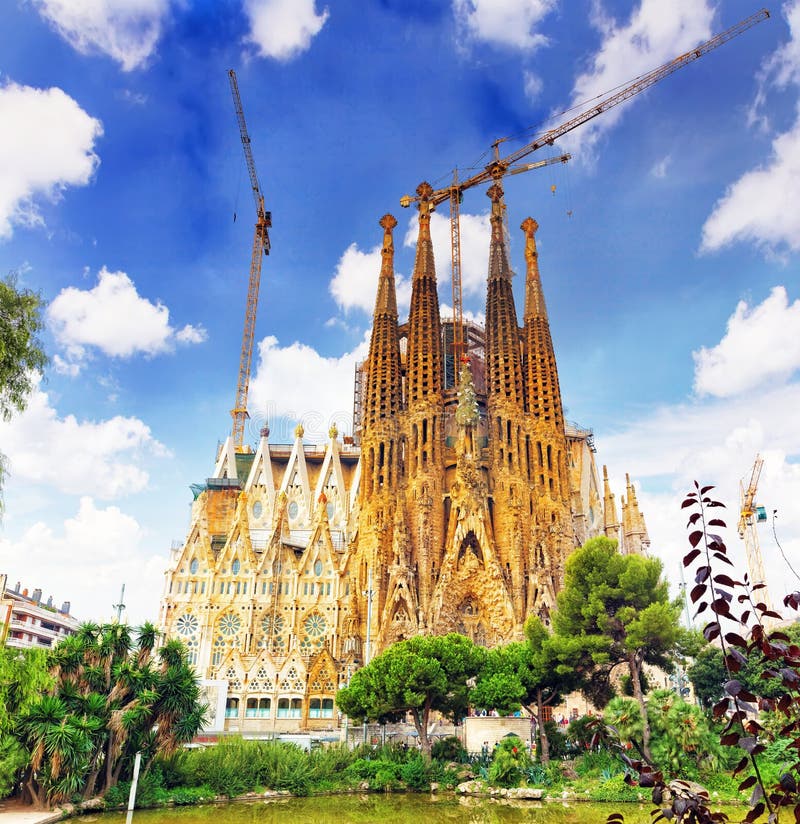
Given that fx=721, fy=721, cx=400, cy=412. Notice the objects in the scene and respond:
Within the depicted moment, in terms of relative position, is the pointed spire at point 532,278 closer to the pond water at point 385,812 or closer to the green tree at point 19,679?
the pond water at point 385,812

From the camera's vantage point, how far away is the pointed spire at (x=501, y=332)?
4828 centimetres

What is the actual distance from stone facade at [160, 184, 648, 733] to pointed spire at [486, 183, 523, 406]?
11 cm

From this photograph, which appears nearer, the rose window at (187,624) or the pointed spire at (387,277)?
the rose window at (187,624)

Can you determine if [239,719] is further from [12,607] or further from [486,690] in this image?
[12,607]

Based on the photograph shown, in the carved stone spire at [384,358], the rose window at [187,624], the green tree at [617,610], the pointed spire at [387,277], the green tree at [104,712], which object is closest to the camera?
the green tree at [104,712]

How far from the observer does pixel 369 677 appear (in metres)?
27.3

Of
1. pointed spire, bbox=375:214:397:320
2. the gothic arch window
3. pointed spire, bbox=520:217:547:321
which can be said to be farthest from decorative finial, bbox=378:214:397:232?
the gothic arch window

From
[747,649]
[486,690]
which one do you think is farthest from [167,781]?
[747,649]

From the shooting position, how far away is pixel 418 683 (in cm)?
2623

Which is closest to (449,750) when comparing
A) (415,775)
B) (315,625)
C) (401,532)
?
(415,775)

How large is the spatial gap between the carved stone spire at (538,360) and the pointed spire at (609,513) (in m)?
12.7

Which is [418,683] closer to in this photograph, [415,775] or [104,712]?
[415,775]

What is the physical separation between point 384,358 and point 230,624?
20.5 meters

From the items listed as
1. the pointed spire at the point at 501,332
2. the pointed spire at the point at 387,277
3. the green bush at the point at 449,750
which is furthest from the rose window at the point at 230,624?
the pointed spire at the point at 387,277
